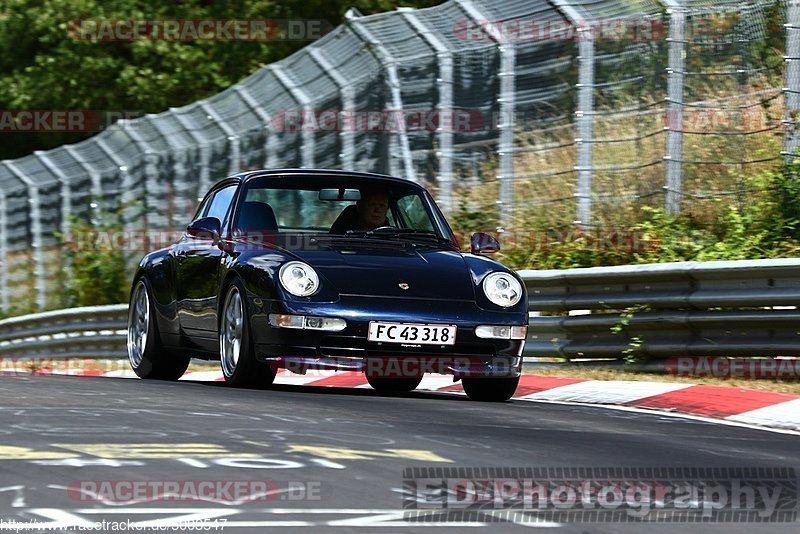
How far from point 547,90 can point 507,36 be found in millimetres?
632

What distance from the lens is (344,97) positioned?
1639 cm

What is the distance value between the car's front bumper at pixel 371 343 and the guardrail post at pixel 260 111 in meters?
8.34

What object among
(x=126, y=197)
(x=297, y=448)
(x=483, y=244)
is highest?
(x=126, y=197)

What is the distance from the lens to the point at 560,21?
46.2 feet

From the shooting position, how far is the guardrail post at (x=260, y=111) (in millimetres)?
17344

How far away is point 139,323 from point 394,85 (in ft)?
17.0

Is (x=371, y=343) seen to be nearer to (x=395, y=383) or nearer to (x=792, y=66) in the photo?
(x=395, y=383)

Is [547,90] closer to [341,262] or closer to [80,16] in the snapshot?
[341,262]

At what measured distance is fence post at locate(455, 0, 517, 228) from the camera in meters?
14.5

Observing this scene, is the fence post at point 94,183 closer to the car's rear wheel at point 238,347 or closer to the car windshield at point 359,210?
the car windshield at point 359,210

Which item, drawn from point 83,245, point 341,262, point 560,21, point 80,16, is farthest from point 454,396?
point 80,16

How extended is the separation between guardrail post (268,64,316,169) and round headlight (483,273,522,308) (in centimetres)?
739

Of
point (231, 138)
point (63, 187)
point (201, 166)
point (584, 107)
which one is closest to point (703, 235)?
point (584, 107)

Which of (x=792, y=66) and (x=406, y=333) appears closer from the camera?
(x=406, y=333)
